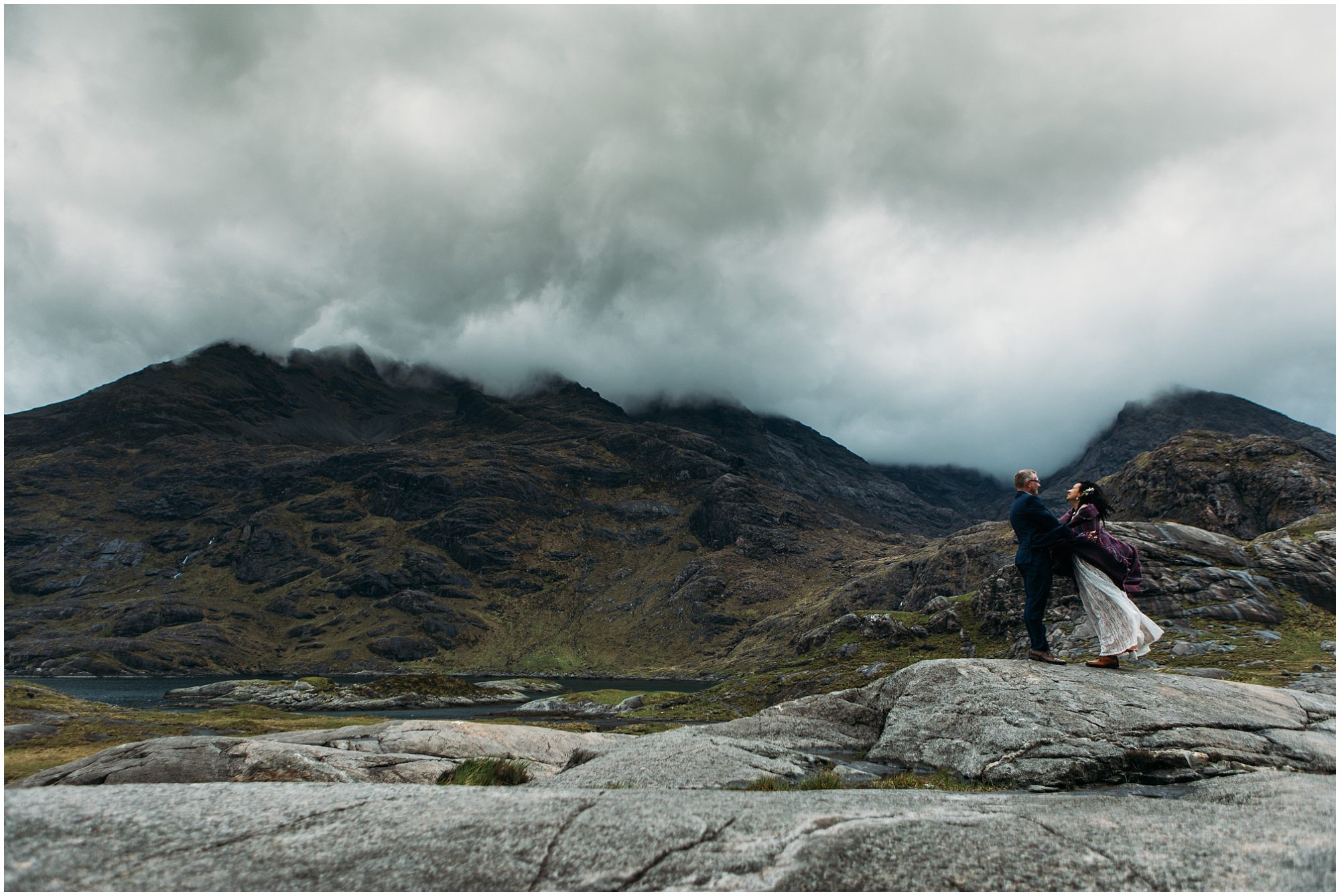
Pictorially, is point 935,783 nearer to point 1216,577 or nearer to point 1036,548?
point 1036,548

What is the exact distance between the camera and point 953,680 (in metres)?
15.9

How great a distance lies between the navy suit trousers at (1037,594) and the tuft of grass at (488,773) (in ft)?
43.6

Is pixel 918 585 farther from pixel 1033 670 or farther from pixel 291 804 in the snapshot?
pixel 291 804

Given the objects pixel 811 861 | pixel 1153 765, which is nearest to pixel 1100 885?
pixel 811 861

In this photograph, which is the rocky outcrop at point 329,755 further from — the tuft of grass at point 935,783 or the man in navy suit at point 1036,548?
the man in navy suit at point 1036,548

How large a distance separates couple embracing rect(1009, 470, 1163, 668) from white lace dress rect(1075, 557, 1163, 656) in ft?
0.06

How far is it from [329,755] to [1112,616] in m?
22.7

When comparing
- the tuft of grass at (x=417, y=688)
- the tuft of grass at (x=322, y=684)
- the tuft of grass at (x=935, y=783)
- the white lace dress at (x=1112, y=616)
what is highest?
the white lace dress at (x=1112, y=616)

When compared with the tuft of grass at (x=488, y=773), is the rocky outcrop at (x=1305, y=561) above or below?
above

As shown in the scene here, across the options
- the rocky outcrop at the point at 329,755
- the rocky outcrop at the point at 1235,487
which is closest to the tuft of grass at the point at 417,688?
the rocky outcrop at the point at 329,755

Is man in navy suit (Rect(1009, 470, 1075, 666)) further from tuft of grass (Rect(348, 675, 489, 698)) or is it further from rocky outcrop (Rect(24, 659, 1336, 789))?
tuft of grass (Rect(348, 675, 489, 698))

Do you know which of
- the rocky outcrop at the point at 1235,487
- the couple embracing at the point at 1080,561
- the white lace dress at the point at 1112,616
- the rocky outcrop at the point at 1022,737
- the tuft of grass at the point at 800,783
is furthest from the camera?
the rocky outcrop at the point at 1235,487

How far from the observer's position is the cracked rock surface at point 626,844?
5902 mm

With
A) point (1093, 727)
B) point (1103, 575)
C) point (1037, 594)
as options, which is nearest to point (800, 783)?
point (1093, 727)
